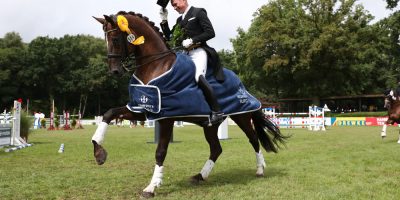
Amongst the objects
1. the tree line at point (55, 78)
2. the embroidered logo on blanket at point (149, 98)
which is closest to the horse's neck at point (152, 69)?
the embroidered logo on blanket at point (149, 98)

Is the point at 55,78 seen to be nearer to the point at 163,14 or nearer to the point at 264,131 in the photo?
the point at 264,131

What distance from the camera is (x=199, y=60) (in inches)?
252

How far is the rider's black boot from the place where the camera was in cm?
625

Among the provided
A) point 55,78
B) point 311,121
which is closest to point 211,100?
point 311,121

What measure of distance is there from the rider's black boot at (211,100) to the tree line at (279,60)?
122 ft

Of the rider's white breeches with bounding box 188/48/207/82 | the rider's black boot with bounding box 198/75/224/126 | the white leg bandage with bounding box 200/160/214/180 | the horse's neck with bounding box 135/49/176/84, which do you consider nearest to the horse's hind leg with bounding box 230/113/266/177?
the white leg bandage with bounding box 200/160/214/180

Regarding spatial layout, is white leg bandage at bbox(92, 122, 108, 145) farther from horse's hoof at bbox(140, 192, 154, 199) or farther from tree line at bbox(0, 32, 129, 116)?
tree line at bbox(0, 32, 129, 116)

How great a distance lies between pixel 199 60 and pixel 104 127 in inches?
68.4

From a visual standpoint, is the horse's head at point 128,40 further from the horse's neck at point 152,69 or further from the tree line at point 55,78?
the tree line at point 55,78

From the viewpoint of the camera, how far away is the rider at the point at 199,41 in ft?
20.6

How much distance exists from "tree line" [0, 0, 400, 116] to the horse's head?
1478 inches

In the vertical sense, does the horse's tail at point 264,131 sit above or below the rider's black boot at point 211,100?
below

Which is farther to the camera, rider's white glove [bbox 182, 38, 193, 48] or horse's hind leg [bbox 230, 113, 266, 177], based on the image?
horse's hind leg [bbox 230, 113, 266, 177]

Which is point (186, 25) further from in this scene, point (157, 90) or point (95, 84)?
point (95, 84)
